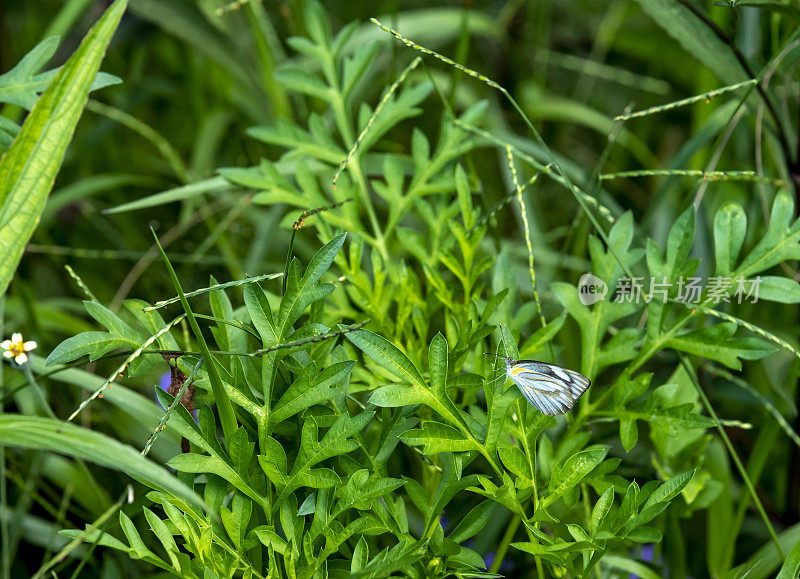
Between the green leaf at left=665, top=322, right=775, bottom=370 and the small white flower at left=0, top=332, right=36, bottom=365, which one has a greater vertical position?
the small white flower at left=0, top=332, right=36, bottom=365

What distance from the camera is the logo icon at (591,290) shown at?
78 cm

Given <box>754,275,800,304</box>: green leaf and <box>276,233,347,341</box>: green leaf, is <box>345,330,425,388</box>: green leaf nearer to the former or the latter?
<box>276,233,347,341</box>: green leaf

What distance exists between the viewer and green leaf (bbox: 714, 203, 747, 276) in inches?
29.1

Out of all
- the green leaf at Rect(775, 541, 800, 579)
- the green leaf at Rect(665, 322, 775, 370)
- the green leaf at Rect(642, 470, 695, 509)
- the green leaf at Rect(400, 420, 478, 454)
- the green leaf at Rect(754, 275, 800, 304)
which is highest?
the green leaf at Rect(754, 275, 800, 304)

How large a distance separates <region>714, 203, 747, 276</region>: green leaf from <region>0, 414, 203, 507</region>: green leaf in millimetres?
540

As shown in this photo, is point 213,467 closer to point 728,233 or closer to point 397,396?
point 397,396

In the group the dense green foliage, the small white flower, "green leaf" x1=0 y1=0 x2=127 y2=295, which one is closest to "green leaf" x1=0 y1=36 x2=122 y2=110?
the dense green foliage

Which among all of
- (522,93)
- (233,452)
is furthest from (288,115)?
(233,452)

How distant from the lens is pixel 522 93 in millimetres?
1578

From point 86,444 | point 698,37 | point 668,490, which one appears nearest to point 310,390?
point 86,444

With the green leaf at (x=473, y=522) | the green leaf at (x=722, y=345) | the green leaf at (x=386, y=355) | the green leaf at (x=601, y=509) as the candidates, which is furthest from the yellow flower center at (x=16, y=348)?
the green leaf at (x=722, y=345)

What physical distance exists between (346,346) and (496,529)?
33cm

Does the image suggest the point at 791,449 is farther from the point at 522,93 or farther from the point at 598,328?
the point at 522,93

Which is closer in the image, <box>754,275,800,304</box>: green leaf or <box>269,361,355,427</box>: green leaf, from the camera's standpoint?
<box>269,361,355,427</box>: green leaf
